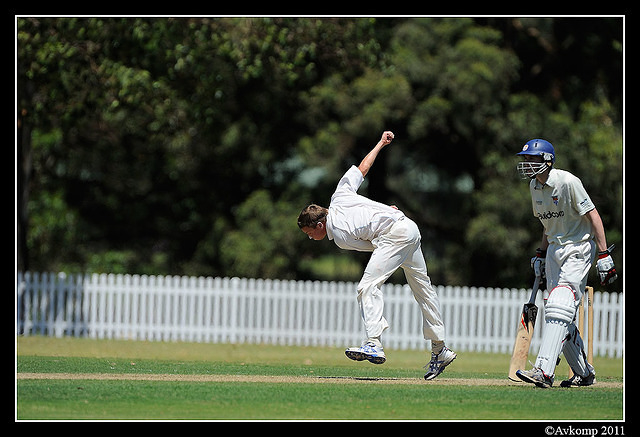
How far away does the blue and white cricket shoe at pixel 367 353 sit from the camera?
335 inches

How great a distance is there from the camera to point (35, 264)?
29.9 m

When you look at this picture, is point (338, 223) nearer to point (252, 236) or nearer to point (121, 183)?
point (252, 236)

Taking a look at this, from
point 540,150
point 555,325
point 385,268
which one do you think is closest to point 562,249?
point 555,325

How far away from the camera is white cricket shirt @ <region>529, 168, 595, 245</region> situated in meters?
8.74

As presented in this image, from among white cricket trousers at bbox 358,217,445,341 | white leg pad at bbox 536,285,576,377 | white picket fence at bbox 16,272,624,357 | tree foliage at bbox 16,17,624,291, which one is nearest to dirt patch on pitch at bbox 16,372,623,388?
white leg pad at bbox 536,285,576,377

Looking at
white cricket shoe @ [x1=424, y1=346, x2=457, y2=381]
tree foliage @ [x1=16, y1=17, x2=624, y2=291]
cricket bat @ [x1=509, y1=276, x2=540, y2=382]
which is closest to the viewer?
cricket bat @ [x1=509, y1=276, x2=540, y2=382]

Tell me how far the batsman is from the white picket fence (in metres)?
10.6

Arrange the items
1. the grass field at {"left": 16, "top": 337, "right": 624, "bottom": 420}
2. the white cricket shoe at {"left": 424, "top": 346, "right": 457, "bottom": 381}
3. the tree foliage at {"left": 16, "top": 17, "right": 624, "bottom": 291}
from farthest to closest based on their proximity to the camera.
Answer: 1. the tree foliage at {"left": 16, "top": 17, "right": 624, "bottom": 291}
2. the white cricket shoe at {"left": 424, "top": 346, "right": 457, "bottom": 381}
3. the grass field at {"left": 16, "top": 337, "right": 624, "bottom": 420}

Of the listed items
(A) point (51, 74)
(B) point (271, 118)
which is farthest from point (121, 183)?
(A) point (51, 74)

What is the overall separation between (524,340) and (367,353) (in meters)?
1.72

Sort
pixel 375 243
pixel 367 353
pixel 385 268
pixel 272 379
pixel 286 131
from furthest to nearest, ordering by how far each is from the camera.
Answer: pixel 286 131
pixel 272 379
pixel 375 243
pixel 385 268
pixel 367 353

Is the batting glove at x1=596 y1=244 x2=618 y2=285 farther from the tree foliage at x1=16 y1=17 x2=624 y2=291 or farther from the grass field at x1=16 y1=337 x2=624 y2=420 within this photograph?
the tree foliage at x1=16 y1=17 x2=624 y2=291

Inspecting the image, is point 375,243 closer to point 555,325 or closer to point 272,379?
point 272,379

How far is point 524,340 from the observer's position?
9336 millimetres
